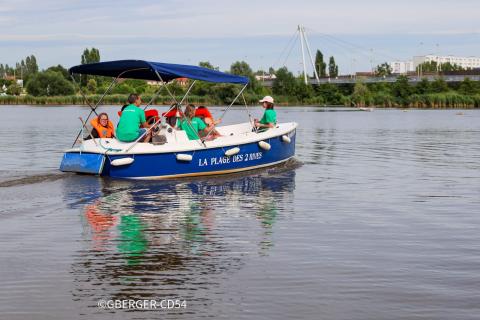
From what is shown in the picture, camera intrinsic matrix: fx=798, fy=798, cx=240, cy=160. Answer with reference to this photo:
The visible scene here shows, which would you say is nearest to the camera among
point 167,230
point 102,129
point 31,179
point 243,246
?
point 243,246

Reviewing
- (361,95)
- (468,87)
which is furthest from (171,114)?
(468,87)

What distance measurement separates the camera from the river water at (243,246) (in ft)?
24.3

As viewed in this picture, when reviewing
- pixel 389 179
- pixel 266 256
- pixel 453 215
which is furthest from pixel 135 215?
pixel 389 179

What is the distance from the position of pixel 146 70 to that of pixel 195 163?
275 cm

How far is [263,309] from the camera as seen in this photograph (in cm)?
721

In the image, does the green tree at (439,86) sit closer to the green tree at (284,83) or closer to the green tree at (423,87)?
the green tree at (423,87)

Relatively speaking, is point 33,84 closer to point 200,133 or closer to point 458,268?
point 200,133

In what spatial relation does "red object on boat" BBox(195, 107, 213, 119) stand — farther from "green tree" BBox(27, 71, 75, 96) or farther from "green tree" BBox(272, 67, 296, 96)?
"green tree" BBox(27, 71, 75, 96)

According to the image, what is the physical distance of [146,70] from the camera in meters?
17.5

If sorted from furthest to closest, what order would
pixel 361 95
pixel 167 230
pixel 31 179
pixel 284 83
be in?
pixel 284 83 → pixel 361 95 → pixel 31 179 → pixel 167 230

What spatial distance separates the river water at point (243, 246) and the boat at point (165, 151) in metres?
0.28

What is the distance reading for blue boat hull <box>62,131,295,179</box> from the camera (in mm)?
15250

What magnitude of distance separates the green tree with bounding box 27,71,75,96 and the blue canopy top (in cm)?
10235

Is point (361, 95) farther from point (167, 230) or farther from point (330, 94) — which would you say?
point (167, 230)
